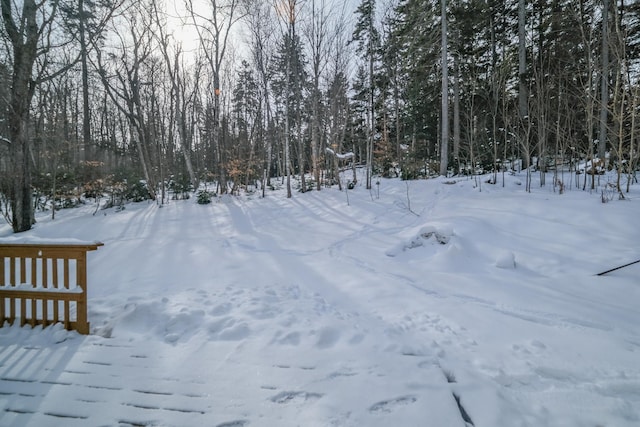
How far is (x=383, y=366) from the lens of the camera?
223 centimetres

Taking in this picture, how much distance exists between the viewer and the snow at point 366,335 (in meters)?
1.83

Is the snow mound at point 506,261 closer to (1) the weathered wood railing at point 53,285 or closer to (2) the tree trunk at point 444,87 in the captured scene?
(1) the weathered wood railing at point 53,285

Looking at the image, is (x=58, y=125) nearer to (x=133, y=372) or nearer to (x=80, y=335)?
(x=80, y=335)

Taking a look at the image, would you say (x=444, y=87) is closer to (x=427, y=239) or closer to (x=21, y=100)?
(x=427, y=239)

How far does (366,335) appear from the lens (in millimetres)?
2689

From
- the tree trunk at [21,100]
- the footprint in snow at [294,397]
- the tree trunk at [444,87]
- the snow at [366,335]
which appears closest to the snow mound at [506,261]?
the snow at [366,335]

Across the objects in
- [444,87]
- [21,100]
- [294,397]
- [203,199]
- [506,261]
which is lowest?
[294,397]

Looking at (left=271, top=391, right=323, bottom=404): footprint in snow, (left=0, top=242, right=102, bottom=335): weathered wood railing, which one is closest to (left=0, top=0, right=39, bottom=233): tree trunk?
(left=0, top=242, right=102, bottom=335): weathered wood railing

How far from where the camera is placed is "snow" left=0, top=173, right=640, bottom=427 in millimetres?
1828

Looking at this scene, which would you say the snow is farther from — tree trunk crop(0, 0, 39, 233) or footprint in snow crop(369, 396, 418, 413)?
tree trunk crop(0, 0, 39, 233)

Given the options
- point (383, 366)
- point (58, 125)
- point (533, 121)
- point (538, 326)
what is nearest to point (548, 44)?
point (533, 121)

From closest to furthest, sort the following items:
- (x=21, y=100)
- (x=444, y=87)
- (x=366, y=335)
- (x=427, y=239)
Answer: (x=366, y=335) < (x=427, y=239) < (x=21, y=100) < (x=444, y=87)

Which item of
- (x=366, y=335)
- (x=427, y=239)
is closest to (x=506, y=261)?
(x=427, y=239)

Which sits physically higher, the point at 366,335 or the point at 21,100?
the point at 21,100
